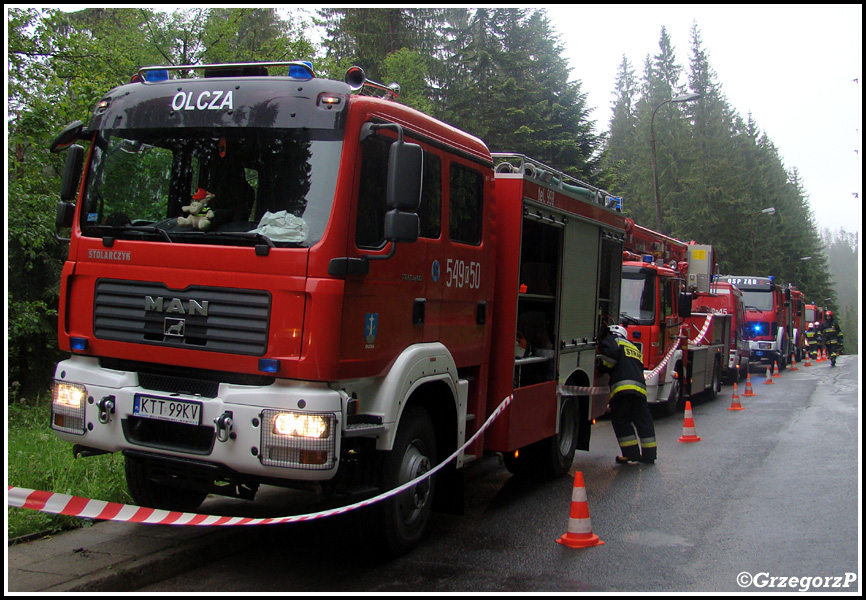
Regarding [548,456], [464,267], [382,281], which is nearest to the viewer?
[382,281]

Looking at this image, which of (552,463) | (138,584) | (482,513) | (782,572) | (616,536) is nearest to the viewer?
(138,584)

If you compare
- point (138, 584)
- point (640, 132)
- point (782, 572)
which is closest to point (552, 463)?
point (782, 572)

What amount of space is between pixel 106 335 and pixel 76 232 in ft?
2.50

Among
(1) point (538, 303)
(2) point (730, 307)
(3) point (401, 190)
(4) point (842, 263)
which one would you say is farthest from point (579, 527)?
(4) point (842, 263)

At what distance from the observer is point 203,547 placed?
5340 mm

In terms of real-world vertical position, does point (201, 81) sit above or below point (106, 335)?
above

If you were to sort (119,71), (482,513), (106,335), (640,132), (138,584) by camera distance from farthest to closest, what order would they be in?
(640,132), (119,71), (482,513), (106,335), (138,584)

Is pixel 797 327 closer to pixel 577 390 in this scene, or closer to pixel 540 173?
pixel 577 390

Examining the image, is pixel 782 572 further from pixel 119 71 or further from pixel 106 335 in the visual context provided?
pixel 119 71

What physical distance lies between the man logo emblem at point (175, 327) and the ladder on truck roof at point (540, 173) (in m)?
3.26

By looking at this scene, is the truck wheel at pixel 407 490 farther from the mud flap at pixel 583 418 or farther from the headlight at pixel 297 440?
the mud flap at pixel 583 418

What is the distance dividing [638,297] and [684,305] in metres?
1.46

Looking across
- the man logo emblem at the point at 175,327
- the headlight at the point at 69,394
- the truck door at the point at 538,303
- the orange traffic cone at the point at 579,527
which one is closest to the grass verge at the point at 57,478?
the headlight at the point at 69,394

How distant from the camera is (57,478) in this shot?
20.3 ft
